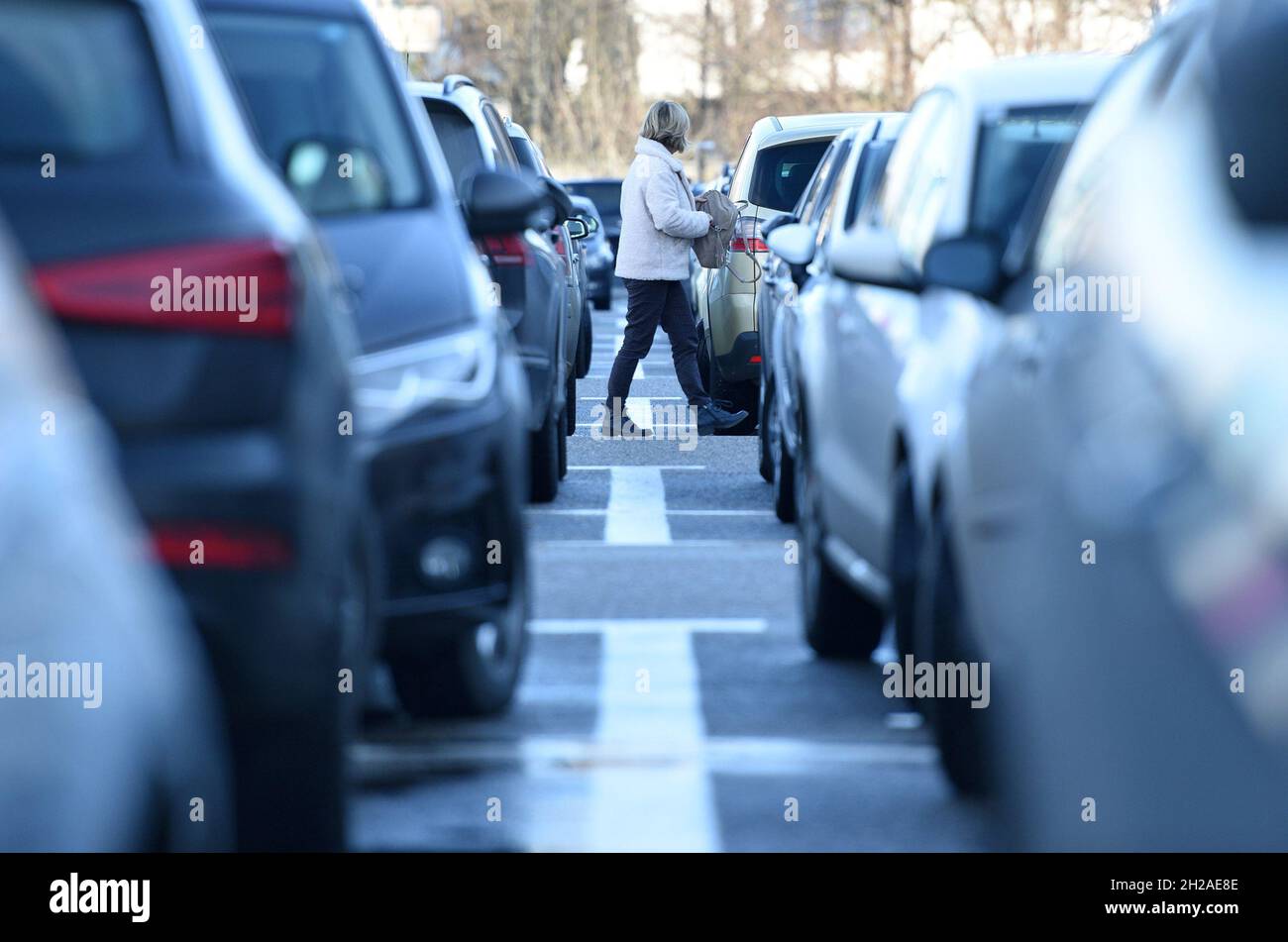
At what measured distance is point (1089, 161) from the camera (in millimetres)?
4930

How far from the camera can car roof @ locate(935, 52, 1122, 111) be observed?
7379mm

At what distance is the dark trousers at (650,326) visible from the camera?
Result: 47.6ft

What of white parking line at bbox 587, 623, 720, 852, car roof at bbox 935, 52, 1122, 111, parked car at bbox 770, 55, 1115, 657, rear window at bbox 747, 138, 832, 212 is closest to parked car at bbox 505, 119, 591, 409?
rear window at bbox 747, 138, 832, 212

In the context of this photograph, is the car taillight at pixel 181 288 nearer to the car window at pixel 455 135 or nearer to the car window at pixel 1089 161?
Answer: the car window at pixel 1089 161

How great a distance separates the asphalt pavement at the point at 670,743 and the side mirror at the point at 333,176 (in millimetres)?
1299

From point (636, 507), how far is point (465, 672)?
4866 mm

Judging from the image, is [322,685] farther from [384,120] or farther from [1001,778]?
[384,120]

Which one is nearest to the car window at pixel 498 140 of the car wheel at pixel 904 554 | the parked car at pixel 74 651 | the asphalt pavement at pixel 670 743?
the asphalt pavement at pixel 670 743

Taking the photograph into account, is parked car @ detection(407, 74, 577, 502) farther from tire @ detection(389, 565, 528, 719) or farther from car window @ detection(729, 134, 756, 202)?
car window @ detection(729, 134, 756, 202)

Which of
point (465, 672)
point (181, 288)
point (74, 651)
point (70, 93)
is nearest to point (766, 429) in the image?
point (465, 672)

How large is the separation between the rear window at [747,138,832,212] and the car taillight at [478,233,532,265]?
17.7 ft

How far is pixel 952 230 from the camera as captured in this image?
6707mm

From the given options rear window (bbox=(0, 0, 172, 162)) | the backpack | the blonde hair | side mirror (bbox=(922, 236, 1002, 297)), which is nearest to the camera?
rear window (bbox=(0, 0, 172, 162))
